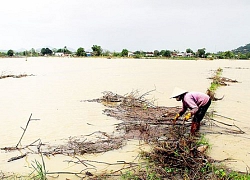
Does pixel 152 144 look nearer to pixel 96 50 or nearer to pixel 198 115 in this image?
pixel 198 115

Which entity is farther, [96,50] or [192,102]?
[96,50]

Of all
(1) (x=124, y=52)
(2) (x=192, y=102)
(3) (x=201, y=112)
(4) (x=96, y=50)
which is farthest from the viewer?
(1) (x=124, y=52)

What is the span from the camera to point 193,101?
188 inches

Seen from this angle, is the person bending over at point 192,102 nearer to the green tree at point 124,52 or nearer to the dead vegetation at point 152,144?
the dead vegetation at point 152,144

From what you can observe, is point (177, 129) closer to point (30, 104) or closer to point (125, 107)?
point (125, 107)

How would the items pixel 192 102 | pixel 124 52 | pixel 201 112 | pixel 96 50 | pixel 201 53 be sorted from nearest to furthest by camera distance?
pixel 192 102
pixel 201 112
pixel 96 50
pixel 124 52
pixel 201 53

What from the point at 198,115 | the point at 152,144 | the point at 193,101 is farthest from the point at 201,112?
the point at 152,144

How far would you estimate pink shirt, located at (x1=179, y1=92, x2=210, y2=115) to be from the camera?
468cm

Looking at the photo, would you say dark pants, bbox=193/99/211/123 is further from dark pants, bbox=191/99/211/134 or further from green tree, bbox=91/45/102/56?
green tree, bbox=91/45/102/56

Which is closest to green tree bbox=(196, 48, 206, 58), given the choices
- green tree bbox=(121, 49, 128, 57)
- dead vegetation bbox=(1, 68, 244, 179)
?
green tree bbox=(121, 49, 128, 57)

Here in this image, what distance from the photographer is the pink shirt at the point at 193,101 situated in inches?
184

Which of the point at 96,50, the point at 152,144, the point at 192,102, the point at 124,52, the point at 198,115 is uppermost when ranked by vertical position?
the point at 96,50

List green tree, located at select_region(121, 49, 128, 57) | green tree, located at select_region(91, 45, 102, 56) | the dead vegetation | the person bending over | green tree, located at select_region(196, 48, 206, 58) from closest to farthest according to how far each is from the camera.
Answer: the dead vegetation < the person bending over < green tree, located at select_region(91, 45, 102, 56) < green tree, located at select_region(121, 49, 128, 57) < green tree, located at select_region(196, 48, 206, 58)

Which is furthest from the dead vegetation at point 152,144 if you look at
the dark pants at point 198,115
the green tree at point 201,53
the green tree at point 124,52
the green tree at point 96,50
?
the green tree at point 201,53
